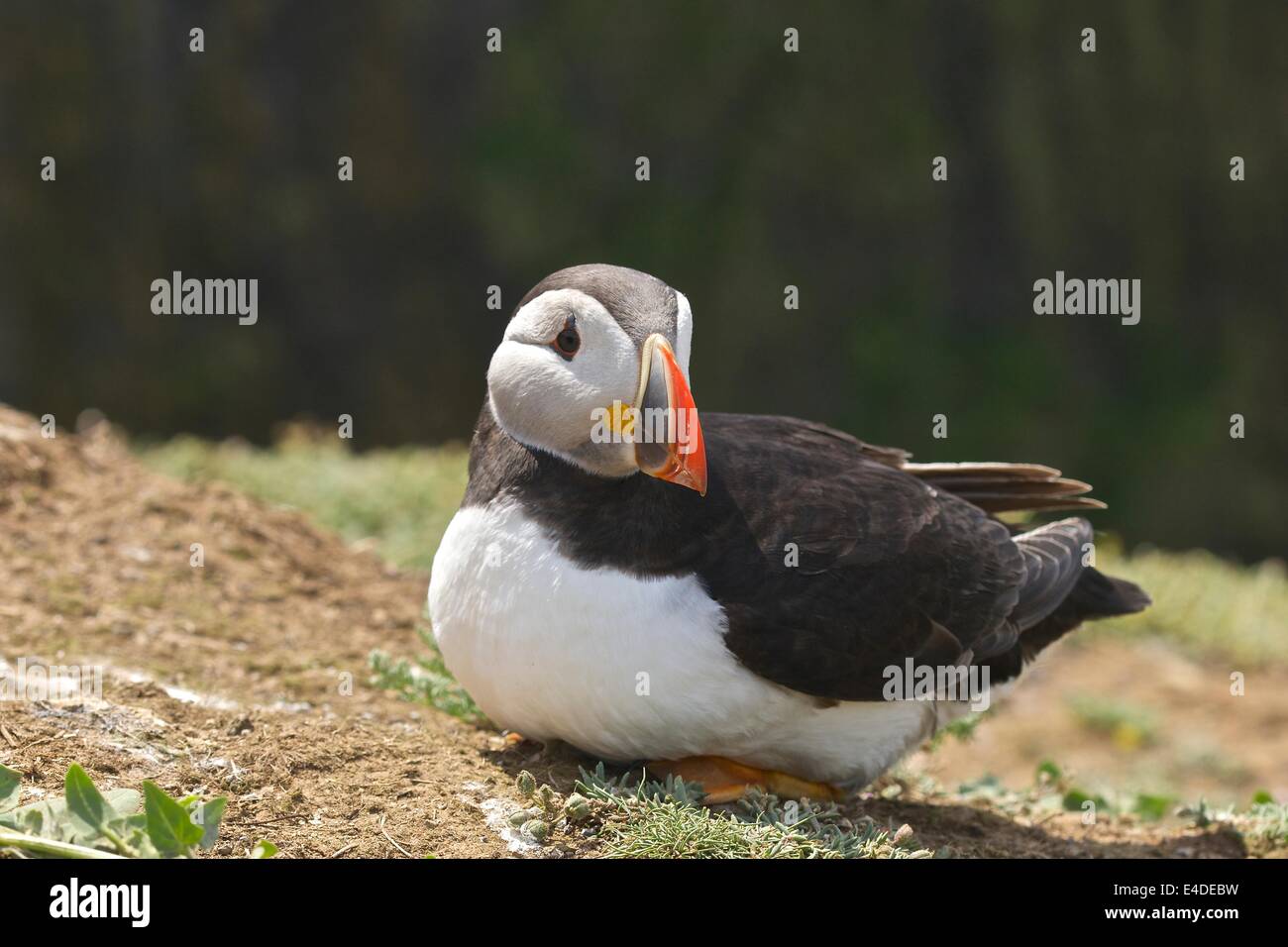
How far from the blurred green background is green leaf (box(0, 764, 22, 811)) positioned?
1087 cm

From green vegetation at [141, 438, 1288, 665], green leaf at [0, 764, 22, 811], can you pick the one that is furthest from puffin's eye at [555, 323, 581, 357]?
green vegetation at [141, 438, 1288, 665]

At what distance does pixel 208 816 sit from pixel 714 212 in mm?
11799

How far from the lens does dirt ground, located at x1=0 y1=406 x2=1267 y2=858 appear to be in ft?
12.4

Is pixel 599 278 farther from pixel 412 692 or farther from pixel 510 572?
pixel 412 692

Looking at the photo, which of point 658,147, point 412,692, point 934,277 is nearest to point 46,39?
point 658,147

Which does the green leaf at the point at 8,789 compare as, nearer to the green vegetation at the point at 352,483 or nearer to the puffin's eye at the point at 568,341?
the puffin's eye at the point at 568,341

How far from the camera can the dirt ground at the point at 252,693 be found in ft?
12.4

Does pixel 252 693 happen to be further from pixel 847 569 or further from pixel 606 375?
pixel 847 569

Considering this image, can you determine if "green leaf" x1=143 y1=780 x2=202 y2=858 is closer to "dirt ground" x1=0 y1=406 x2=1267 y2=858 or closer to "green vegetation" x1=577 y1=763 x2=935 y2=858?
"dirt ground" x1=0 y1=406 x2=1267 y2=858

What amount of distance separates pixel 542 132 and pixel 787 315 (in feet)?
10.2

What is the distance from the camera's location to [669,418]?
3627 millimetres

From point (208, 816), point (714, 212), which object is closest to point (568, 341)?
point (208, 816)

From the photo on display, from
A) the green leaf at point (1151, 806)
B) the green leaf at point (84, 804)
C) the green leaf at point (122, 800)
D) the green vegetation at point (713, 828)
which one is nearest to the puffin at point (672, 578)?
the green vegetation at point (713, 828)

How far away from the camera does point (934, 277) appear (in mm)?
14812
